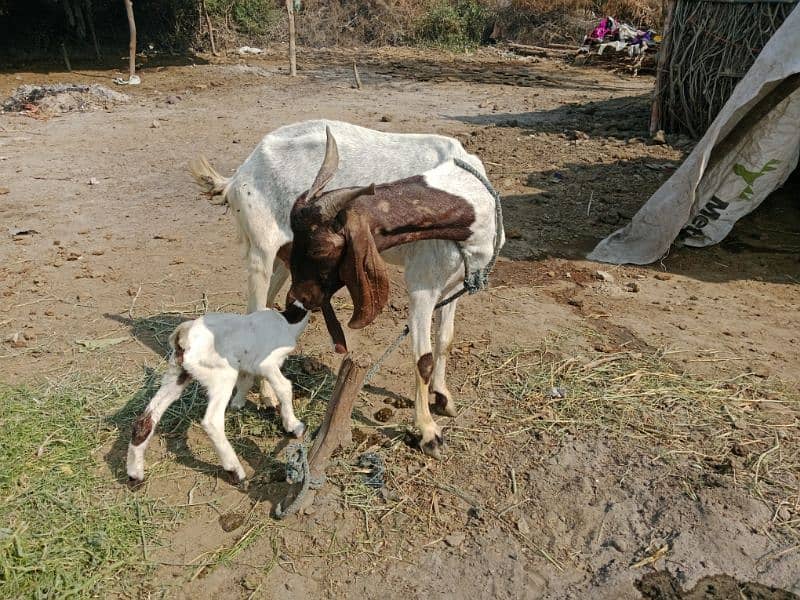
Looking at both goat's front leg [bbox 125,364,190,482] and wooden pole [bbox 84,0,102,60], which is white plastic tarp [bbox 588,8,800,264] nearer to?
goat's front leg [bbox 125,364,190,482]

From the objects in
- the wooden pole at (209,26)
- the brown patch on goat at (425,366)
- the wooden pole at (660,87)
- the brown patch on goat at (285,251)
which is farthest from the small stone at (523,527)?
the wooden pole at (209,26)

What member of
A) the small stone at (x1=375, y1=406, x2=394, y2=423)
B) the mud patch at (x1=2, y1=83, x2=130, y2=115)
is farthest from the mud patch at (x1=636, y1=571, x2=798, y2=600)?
the mud patch at (x1=2, y1=83, x2=130, y2=115)

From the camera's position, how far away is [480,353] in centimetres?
495

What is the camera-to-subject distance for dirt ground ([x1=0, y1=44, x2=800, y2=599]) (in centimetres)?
325

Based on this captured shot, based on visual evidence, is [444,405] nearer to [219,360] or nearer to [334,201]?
[219,360]

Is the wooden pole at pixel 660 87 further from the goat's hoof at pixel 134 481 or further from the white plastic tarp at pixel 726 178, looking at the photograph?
the goat's hoof at pixel 134 481

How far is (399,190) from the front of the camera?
3.30 m

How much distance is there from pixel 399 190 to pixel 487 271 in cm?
75

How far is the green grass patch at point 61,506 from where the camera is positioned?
312 centimetres

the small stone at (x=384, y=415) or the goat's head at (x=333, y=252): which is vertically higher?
the goat's head at (x=333, y=252)

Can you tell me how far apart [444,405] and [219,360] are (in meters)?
1.47

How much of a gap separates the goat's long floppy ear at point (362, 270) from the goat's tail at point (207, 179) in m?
1.84

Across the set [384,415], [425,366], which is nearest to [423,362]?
[425,366]

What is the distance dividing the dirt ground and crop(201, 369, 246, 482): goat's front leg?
9.3 inches
